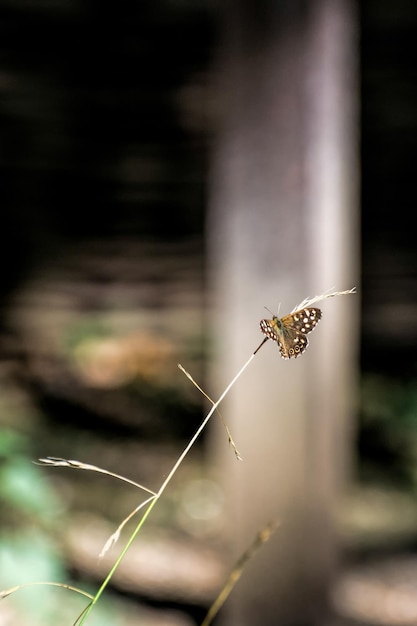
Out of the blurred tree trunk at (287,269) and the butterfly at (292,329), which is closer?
the butterfly at (292,329)

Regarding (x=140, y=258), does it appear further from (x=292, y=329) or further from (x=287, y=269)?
(x=292, y=329)

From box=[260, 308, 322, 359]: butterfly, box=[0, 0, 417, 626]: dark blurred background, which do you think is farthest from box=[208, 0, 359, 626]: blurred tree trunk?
box=[260, 308, 322, 359]: butterfly

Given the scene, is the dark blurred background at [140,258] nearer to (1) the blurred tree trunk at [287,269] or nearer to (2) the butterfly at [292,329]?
(1) the blurred tree trunk at [287,269]

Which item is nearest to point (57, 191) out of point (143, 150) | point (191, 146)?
point (143, 150)

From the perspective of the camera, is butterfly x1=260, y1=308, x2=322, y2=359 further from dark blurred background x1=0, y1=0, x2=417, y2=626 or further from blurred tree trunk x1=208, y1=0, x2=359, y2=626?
dark blurred background x1=0, y1=0, x2=417, y2=626

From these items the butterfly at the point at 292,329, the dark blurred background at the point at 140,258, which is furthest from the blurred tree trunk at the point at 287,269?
the butterfly at the point at 292,329

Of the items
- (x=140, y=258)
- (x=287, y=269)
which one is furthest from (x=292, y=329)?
(x=140, y=258)
